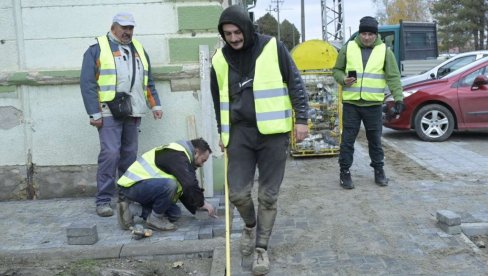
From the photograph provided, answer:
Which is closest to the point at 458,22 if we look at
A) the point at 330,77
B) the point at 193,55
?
the point at 330,77

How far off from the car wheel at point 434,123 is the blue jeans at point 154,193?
19.4 feet

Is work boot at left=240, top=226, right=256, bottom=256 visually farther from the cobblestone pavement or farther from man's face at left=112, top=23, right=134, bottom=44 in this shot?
man's face at left=112, top=23, right=134, bottom=44

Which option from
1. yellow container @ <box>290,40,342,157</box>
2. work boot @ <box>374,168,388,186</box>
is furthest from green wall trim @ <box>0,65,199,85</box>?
yellow container @ <box>290,40,342,157</box>

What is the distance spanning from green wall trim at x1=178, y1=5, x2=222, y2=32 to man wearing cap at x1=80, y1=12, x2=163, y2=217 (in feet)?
2.02

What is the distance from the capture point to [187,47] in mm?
6133

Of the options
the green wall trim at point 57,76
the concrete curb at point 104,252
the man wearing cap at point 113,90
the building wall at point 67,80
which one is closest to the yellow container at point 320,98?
the building wall at point 67,80

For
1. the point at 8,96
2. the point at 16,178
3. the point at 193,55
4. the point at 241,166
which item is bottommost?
the point at 16,178

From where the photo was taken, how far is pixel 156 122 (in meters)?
6.25

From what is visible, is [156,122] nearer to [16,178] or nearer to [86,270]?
[16,178]

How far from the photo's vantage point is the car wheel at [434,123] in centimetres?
941

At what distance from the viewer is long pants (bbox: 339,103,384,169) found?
6.23 m

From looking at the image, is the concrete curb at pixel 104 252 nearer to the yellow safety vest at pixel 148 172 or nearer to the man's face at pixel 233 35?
the yellow safety vest at pixel 148 172

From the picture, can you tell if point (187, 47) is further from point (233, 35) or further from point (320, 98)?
point (320, 98)

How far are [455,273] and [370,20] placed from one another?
3176mm
